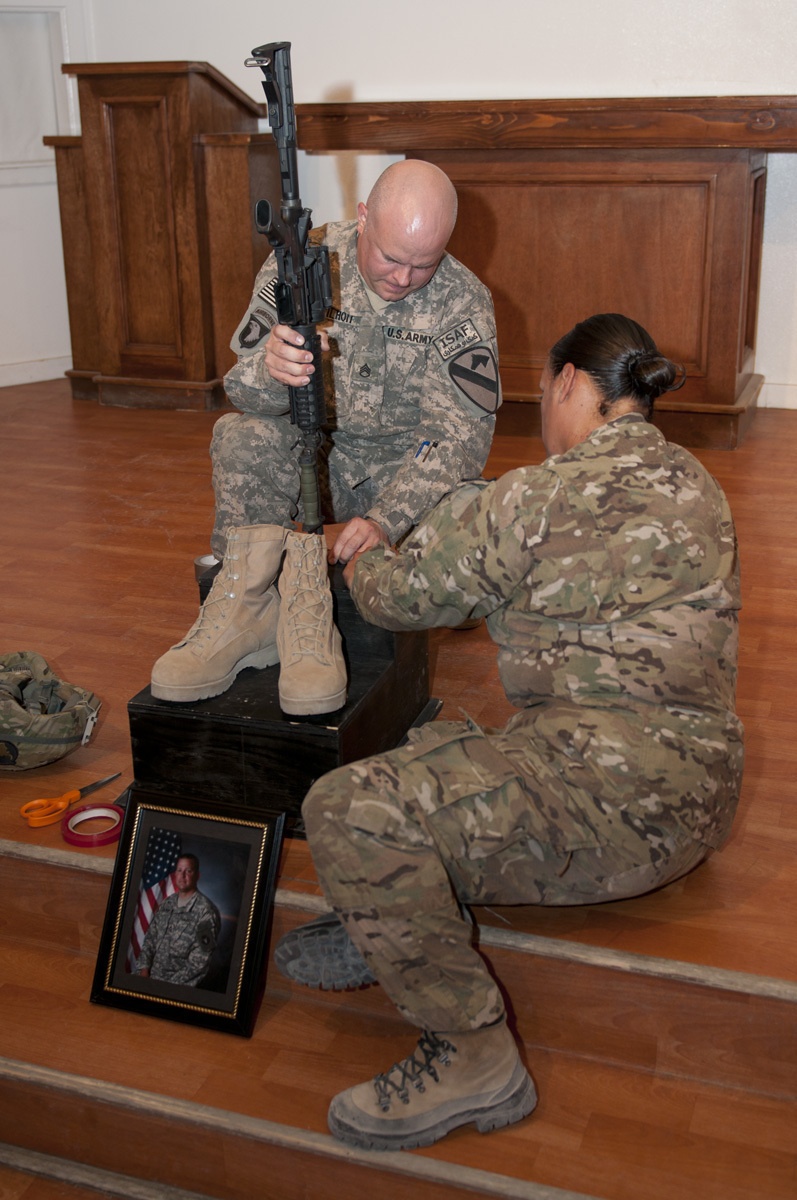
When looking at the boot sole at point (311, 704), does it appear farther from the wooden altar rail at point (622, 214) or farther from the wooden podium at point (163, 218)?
the wooden podium at point (163, 218)

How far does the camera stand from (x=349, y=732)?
202cm

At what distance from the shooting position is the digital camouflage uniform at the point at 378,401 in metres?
2.48

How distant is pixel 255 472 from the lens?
8.41ft

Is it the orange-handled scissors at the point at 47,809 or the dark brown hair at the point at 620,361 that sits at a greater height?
the dark brown hair at the point at 620,361

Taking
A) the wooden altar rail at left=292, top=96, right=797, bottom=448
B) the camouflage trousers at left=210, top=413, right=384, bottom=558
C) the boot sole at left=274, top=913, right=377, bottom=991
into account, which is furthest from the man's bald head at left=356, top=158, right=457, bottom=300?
the wooden altar rail at left=292, top=96, right=797, bottom=448

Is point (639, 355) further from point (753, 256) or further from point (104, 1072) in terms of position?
point (753, 256)

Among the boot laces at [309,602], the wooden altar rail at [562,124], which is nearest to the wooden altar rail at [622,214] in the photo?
the wooden altar rail at [562,124]

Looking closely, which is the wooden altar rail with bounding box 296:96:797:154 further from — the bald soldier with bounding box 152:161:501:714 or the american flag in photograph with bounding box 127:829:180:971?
the american flag in photograph with bounding box 127:829:180:971

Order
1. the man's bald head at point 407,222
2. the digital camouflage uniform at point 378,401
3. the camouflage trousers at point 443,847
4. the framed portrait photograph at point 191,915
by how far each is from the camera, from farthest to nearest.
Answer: the digital camouflage uniform at point 378,401, the man's bald head at point 407,222, the framed portrait photograph at point 191,915, the camouflage trousers at point 443,847

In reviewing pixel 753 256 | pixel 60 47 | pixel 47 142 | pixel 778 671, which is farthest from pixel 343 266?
pixel 60 47

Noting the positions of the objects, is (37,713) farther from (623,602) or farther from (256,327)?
(623,602)

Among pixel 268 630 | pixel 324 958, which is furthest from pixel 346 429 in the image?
pixel 324 958

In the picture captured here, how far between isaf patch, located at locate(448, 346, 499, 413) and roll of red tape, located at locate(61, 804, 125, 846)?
103 cm

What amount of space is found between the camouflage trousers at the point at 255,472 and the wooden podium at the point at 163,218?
7.94 feet
